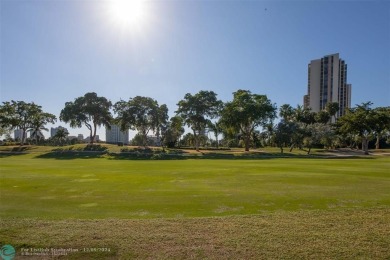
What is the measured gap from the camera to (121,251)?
262 inches

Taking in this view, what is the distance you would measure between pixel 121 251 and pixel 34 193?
31.6 ft

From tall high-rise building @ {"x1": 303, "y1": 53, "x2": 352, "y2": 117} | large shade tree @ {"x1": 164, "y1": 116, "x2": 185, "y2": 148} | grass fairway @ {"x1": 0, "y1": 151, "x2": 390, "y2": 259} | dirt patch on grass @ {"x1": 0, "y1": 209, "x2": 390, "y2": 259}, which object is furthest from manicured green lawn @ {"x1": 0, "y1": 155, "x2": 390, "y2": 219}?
tall high-rise building @ {"x1": 303, "y1": 53, "x2": 352, "y2": 117}

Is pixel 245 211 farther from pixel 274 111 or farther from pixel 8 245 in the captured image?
pixel 274 111

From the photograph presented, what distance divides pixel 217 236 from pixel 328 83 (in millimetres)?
155277

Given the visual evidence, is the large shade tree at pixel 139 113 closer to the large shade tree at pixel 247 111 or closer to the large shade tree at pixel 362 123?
the large shade tree at pixel 247 111

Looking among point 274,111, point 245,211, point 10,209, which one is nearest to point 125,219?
point 245,211

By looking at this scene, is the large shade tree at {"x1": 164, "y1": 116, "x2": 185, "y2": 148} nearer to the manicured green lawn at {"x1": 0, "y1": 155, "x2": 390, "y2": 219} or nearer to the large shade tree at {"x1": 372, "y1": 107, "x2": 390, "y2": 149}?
the large shade tree at {"x1": 372, "y1": 107, "x2": 390, "y2": 149}

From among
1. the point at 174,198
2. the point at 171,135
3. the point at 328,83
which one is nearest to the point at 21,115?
the point at 171,135

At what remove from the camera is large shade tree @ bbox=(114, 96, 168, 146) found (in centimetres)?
7219

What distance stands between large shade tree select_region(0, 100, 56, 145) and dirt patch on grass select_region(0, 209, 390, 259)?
8152cm

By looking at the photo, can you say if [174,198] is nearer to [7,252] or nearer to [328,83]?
[7,252]

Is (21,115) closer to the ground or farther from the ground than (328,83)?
closer to the ground

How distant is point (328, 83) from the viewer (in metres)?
146

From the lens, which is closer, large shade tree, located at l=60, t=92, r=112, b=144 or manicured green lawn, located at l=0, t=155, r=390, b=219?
manicured green lawn, located at l=0, t=155, r=390, b=219
